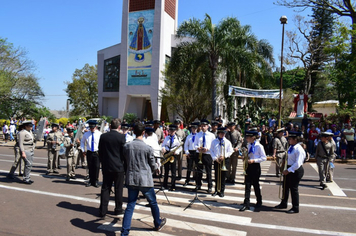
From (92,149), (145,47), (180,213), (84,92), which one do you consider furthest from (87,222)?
(84,92)

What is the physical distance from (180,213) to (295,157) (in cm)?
311

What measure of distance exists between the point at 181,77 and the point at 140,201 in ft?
57.7

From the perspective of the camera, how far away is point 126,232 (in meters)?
5.07

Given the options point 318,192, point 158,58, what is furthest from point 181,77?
point 318,192

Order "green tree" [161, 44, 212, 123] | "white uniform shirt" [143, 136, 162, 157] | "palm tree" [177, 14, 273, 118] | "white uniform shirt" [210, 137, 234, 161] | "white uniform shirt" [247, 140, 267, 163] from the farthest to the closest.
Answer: "green tree" [161, 44, 212, 123] < "palm tree" [177, 14, 273, 118] < "white uniform shirt" [210, 137, 234, 161] < "white uniform shirt" [143, 136, 162, 157] < "white uniform shirt" [247, 140, 267, 163]

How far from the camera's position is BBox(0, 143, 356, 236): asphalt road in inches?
227

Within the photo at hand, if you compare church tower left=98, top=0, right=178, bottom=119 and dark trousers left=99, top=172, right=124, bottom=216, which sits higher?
church tower left=98, top=0, right=178, bottom=119

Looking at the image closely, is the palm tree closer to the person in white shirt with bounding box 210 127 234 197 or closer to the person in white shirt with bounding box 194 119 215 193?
the person in white shirt with bounding box 194 119 215 193

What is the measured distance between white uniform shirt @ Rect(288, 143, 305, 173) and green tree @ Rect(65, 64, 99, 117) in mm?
40542

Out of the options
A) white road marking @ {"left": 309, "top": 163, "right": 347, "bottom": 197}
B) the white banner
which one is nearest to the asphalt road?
white road marking @ {"left": 309, "top": 163, "right": 347, "bottom": 197}

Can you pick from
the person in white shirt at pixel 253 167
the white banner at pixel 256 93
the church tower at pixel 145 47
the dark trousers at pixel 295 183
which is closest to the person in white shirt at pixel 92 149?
the person in white shirt at pixel 253 167

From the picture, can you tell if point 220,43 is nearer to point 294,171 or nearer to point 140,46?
point 294,171

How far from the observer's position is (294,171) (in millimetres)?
7027

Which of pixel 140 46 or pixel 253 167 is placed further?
pixel 140 46
